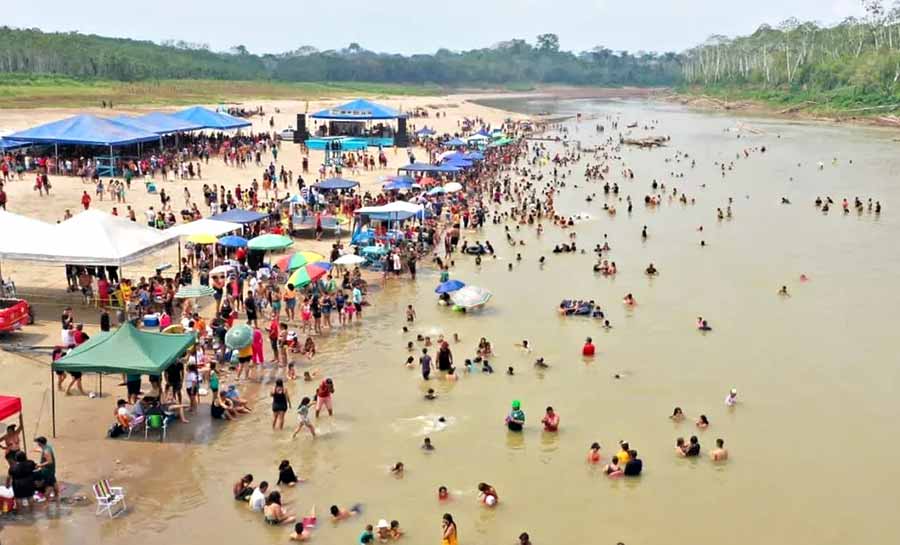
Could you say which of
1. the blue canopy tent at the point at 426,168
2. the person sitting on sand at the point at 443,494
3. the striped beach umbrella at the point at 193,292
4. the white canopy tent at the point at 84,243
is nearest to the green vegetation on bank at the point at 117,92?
the blue canopy tent at the point at 426,168

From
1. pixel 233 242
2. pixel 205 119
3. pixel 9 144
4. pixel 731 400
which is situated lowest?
pixel 731 400

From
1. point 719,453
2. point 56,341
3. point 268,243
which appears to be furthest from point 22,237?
point 719,453

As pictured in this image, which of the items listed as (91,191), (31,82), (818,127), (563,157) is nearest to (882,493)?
(91,191)

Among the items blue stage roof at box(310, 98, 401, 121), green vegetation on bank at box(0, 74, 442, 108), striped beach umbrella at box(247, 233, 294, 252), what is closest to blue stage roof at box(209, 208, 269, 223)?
striped beach umbrella at box(247, 233, 294, 252)

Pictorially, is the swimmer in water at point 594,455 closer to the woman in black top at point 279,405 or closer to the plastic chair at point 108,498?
the woman in black top at point 279,405

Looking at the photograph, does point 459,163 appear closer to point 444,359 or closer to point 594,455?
point 444,359

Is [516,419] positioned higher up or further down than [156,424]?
further down
